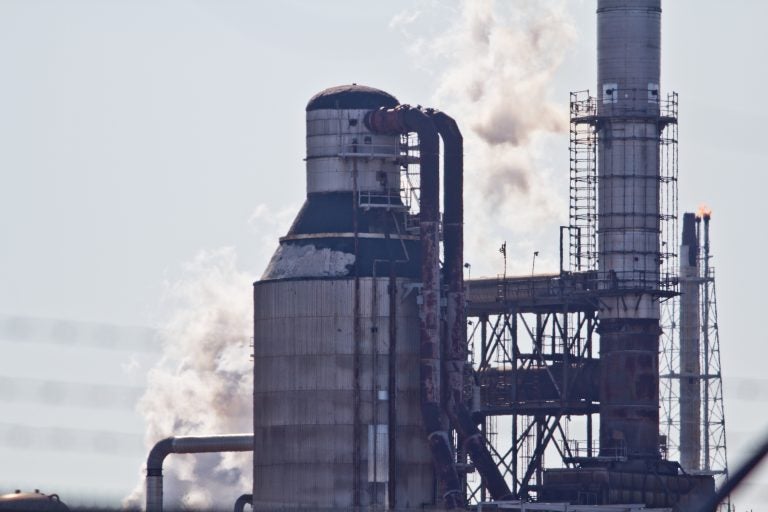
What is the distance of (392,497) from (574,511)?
29.7 ft

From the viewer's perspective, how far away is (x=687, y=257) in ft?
374

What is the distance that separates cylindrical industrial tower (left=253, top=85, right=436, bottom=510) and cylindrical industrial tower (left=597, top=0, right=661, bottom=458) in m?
9.40

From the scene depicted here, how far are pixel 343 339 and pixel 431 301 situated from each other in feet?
15.1

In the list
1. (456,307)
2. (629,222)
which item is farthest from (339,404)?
(629,222)

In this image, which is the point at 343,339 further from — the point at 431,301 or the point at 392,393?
the point at 431,301

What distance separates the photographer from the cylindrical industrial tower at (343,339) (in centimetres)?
8631

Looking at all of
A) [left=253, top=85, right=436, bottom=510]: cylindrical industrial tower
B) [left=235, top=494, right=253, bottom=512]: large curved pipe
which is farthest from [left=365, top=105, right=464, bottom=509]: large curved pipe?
[left=235, top=494, right=253, bottom=512]: large curved pipe

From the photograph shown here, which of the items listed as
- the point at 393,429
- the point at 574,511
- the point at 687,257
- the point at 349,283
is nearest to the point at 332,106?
the point at 349,283

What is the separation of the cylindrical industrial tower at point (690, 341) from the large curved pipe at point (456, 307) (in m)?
28.6

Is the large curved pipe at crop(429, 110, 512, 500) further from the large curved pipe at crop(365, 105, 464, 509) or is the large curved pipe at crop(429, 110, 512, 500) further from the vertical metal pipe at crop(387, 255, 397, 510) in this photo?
the vertical metal pipe at crop(387, 255, 397, 510)

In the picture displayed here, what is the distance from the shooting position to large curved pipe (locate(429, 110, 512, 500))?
85250 millimetres

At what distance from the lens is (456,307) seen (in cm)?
8662

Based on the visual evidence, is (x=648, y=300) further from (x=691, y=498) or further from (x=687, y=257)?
(x=687, y=257)

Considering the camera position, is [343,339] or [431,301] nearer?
[431,301]
